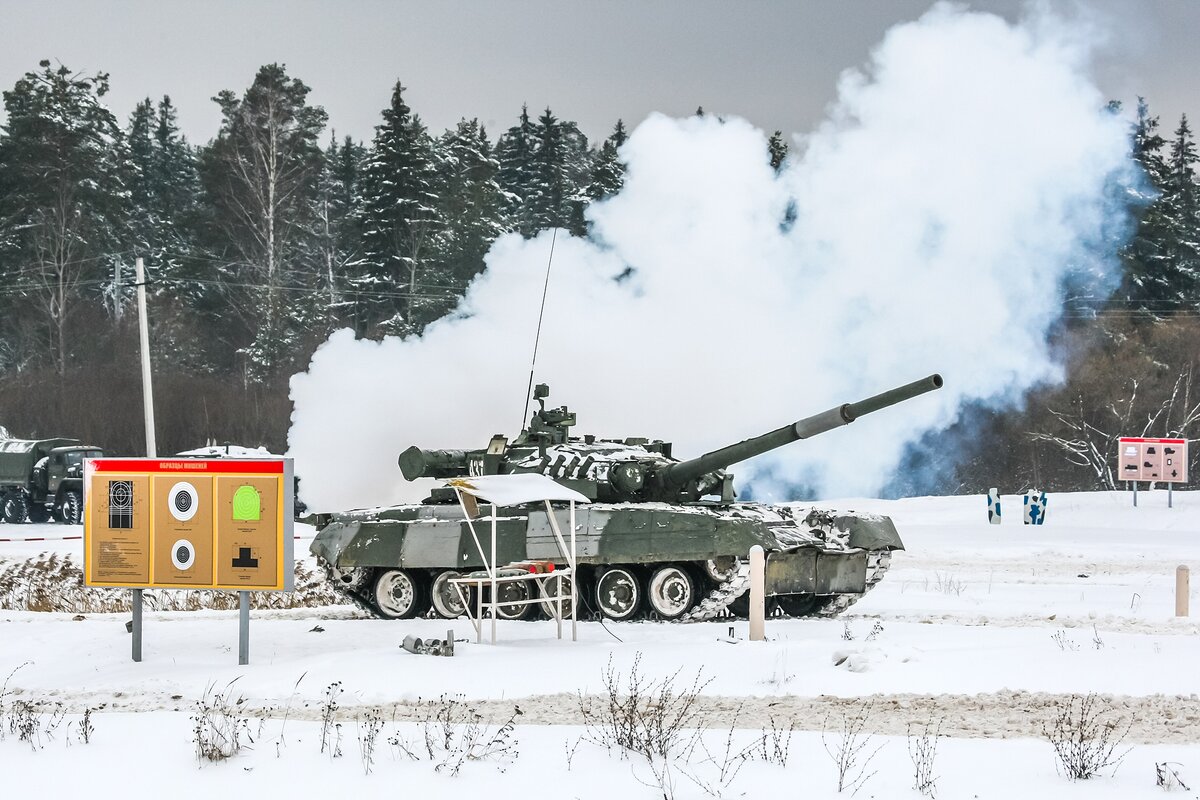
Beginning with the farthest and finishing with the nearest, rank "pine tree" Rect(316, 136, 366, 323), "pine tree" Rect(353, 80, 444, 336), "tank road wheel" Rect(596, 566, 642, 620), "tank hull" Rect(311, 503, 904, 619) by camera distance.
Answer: "pine tree" Rect(316, 136, 366, 323) < "pine tree" Rect(353, 80, 444, 336) < "tank road wheel" Rect(596, 566, 642, 620) < "tank hull" Rect(311, 503, 904, 619)

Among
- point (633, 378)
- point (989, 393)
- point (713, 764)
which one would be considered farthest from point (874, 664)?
point (989, 393)

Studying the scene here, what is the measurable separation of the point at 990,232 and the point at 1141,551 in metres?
7.01

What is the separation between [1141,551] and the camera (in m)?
30.7

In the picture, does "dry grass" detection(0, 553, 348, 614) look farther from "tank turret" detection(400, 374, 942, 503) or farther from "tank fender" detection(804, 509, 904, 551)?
"tank fender" detection(804, 509, 904, 551)

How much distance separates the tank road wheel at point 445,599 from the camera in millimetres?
20578

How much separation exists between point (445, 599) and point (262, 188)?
43.7 metres

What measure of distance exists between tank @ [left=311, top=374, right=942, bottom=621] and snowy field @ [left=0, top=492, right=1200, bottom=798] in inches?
21.5

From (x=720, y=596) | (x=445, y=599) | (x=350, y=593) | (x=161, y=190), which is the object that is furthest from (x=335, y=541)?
(x=161, y=190)

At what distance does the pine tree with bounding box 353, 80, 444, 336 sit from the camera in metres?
57.4

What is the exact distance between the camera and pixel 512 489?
1650 centimetres

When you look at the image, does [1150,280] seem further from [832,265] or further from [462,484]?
[462,484]

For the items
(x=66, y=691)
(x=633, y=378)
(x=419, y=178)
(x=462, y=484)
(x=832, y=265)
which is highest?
(x=419, y=178)

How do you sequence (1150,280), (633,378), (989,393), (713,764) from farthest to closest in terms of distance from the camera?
(1150,280) → (989,393) → (633,378) → (713,764)

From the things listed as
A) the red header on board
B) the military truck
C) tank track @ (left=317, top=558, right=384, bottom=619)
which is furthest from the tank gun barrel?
the military truck
